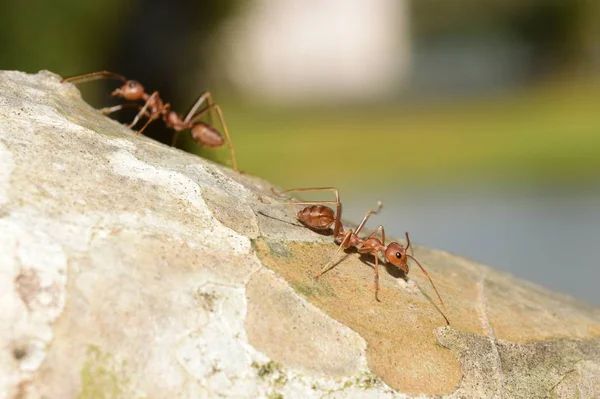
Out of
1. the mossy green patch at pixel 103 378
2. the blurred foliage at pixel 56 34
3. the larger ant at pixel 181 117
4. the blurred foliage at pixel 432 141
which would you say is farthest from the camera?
the blurred foliage at pixel 432 141

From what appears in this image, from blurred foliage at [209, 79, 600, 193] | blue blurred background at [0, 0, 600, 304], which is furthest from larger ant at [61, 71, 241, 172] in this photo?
blurred foliage at [209, 79, 600, 193]

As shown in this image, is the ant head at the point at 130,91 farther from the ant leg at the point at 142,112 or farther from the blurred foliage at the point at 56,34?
the blurred foliage at the point at 56,34

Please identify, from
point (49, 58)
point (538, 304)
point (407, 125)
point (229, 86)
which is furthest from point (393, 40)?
point (538, 304)

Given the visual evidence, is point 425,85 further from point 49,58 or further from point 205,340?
point 205,340

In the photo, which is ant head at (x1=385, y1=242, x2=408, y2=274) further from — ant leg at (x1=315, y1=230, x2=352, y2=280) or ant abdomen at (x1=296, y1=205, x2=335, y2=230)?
ant abdomen at (x1=296, y1=205, x2=335, y2=230)

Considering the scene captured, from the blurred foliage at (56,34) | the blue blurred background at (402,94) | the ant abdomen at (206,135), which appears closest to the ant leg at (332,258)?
the ant abdomen at (206,135)

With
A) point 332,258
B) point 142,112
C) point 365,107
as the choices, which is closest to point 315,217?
point 332,258

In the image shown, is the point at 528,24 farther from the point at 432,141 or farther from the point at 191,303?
the point at 191,303
